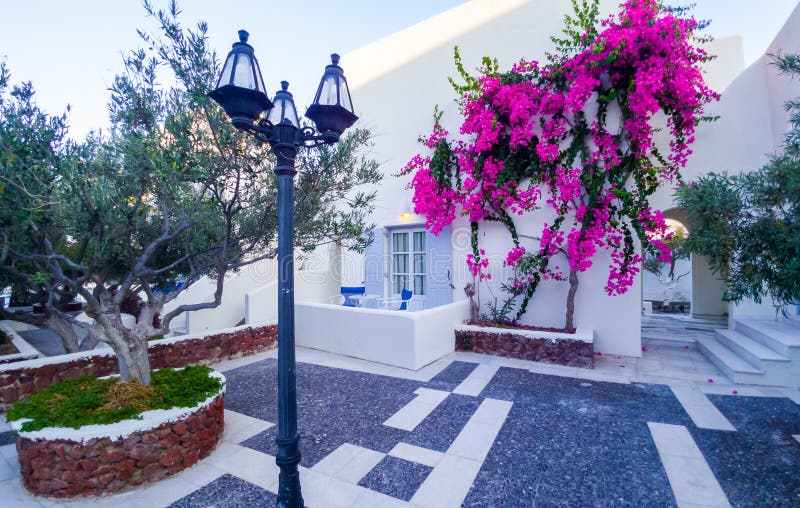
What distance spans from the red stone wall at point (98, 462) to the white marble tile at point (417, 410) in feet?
6.83

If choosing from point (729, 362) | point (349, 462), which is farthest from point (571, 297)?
point (349, 462)

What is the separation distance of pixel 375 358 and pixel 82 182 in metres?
4.55

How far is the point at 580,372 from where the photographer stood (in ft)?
18.0

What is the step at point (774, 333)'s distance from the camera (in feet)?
15.7

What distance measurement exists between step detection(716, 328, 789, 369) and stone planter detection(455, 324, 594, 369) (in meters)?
2.03

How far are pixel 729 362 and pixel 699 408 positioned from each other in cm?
174

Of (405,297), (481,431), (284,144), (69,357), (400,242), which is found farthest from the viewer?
(400,242)

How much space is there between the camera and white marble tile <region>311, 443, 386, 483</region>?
3055 mm

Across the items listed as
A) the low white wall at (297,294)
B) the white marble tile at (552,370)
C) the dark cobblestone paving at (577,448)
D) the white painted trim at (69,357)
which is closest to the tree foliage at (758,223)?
the dark cobblestone paving at (577,448)

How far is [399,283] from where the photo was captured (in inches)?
336

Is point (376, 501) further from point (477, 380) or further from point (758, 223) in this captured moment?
Result: point (758, 223)

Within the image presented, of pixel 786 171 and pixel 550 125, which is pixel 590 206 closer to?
pixel 550 125

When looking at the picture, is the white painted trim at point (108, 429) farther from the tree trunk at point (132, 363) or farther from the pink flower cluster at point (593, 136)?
the pink flower cluster at point (593, 136)

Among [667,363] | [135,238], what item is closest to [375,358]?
[135,238]
